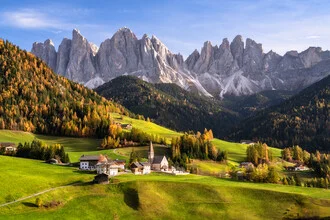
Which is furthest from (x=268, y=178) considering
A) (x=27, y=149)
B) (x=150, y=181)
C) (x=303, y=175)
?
(x=27, y=149)

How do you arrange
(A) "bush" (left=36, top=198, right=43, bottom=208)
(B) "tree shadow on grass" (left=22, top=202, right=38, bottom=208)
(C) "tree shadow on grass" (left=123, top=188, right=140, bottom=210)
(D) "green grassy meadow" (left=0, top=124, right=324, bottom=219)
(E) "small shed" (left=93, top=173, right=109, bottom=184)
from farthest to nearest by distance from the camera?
1. (E) "small shed" (left=93, top=173, right=109, bottom=184)
2. (C) "tree shadow on grass" (left=123, top=188, right=140, bottom=210)
3. (D) "green grassy meadow" (left=0, top=124, right=324, bottom=219)
4. (A) "bush" (left=36, top=198, right=43, bottom=208)
5. (B) "tree shadow on grass" (left=22, top=202, right=38, bottom=208)

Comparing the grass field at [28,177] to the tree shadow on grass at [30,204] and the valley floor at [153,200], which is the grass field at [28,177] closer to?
the valley floor at [153,200]

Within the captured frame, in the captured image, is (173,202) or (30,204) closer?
(30,204)

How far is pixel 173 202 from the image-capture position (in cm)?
9375

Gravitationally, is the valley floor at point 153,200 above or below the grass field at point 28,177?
below

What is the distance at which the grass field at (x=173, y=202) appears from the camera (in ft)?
280

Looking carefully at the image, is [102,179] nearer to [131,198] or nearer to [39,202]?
[131,198]

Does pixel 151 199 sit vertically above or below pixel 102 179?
below

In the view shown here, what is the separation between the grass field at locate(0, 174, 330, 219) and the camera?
85438 mm

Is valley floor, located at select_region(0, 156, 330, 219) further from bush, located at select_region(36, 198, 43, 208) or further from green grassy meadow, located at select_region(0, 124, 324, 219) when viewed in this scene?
bush, located at select_region(36, 198, 43, 208)

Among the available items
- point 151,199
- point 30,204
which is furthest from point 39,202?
point 151,199

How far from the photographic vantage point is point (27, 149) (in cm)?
15138

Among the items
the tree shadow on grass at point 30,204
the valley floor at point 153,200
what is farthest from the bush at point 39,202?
the valley floor at point 153,200

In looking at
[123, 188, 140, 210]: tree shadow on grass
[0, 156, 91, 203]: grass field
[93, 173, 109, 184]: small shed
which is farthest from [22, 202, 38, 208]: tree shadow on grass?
[93, 173, 109, 184]: small shed
